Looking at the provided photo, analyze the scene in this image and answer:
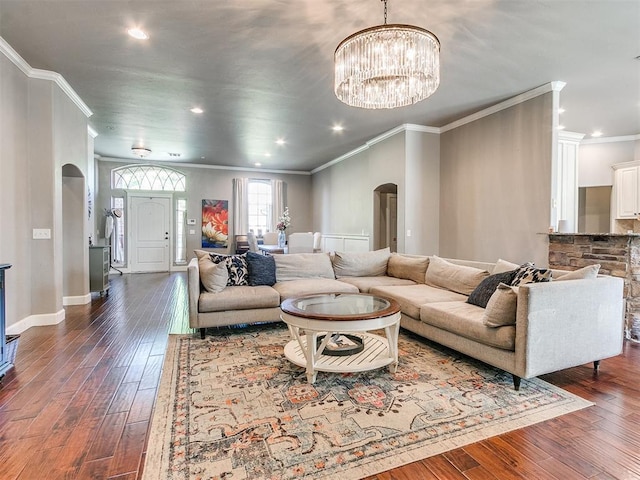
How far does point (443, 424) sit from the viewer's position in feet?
6.36

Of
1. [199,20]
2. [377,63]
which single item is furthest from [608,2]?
[199,20]

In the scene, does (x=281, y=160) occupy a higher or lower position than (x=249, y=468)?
higher

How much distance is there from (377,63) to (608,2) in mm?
1982

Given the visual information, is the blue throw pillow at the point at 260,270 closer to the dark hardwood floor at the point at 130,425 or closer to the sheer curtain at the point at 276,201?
the dark hardwood floor at the point at 130,425

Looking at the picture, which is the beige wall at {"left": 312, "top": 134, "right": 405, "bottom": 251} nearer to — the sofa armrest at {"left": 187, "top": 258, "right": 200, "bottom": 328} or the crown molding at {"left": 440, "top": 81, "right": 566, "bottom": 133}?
the crown molding at {"left": 440, "top": 81, "right": 566, "bottom": 133}

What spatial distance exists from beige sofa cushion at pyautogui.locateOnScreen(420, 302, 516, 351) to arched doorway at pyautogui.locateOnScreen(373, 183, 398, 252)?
4025 millimetres

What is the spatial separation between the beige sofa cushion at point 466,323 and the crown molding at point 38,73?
4.87 meters

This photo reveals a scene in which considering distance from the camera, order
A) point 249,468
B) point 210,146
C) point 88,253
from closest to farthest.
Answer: point 249,468, point 88,253, point 210,146

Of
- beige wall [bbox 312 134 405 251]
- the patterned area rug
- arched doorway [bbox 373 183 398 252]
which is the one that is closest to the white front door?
beige wall [bbox 312 134 405 251]

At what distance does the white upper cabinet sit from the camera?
6.30 metres

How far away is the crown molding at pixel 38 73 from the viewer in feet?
11.1

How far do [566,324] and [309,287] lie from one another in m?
2.45

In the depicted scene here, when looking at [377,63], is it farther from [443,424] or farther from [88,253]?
[88,253]

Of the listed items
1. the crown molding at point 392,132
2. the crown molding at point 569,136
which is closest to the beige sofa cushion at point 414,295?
Result: the crown molding at point 392,132
